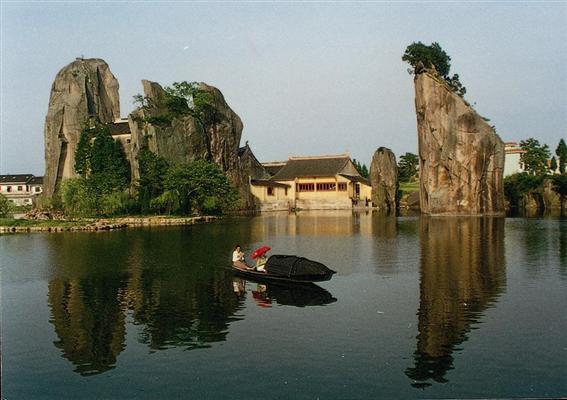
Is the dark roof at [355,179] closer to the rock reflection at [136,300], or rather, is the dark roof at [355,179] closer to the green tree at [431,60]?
the green tree at [431,60]

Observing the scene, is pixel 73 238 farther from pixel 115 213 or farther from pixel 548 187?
pixel 548 187

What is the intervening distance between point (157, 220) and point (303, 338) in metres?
46.3

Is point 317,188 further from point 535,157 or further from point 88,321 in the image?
point 88,321

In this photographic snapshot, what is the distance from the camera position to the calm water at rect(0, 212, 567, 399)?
12766mm

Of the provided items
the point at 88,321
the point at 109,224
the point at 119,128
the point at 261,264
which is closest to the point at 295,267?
the point at 261,264

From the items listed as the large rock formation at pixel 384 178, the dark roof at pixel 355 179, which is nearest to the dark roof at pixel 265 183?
the dark roof at pixel 355 179

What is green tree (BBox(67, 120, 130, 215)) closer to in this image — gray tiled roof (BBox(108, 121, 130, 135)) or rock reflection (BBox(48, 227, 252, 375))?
gray tiled roof (BBox(108, 121, 130, 135))

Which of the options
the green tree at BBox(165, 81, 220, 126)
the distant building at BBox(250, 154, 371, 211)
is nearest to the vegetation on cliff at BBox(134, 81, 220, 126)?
the green tree at BBox(165, 81, 220, 126)

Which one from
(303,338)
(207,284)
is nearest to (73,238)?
(207,284)

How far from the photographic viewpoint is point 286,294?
72.9 ft

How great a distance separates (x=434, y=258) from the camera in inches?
1216

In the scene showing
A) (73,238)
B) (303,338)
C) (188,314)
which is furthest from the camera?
(73,238)

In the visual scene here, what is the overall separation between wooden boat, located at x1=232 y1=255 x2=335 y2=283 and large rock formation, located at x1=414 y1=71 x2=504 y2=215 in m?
50.5

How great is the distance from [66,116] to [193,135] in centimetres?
2081
